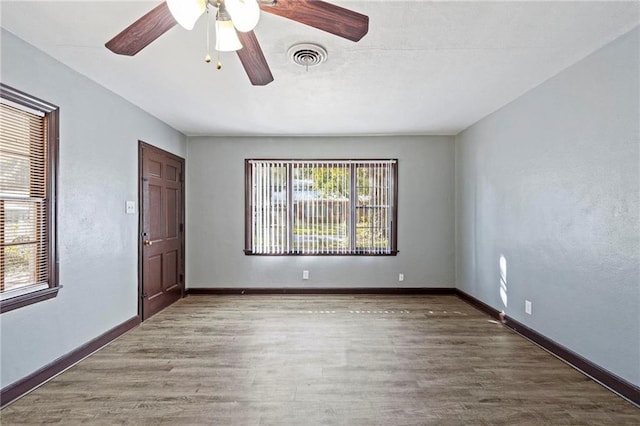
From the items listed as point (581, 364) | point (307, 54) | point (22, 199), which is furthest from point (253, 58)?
point (581, 364)

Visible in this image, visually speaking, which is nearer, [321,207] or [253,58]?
[253,58]

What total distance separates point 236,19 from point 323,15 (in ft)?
1.26

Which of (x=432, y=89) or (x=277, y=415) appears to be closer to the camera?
(x=277, y=415)

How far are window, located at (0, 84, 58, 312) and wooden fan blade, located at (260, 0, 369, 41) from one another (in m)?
2.04

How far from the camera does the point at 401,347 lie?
3121mm

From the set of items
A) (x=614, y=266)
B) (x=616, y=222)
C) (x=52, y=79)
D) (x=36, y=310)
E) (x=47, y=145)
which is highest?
(x=52, y=79)

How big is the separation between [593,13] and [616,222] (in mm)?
1384

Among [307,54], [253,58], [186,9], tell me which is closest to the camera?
[186,9]

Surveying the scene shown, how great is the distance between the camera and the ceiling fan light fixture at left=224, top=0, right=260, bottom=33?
1385mm

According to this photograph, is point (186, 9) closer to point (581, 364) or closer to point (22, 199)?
point (22, 199)

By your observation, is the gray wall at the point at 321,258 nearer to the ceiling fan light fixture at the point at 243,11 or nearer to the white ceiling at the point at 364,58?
the white ceiling at the point at 364,58

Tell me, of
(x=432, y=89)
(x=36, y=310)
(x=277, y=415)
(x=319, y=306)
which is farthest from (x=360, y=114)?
(x=36, y=310)

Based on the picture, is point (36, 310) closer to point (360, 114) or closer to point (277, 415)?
point (277, 415)

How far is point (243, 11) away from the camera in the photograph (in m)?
1.41
